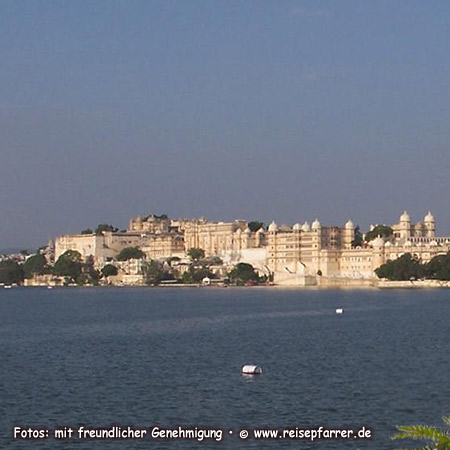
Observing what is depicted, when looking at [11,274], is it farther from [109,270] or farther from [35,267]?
[109,270]

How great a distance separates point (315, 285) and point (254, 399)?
3397 inches

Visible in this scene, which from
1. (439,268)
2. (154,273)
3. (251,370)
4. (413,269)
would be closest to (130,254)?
(154,273)

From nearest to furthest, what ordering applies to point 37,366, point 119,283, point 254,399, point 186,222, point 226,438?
point 226,438 < point 254,399 < point 37,366 < point 119,283 < point 186,222

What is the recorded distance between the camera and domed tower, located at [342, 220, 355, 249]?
11140 cm

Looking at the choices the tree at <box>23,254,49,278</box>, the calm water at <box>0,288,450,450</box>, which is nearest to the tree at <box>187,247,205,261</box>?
the tree at <box>23,254,49,278</box>

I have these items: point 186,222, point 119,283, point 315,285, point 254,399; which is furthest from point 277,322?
point 186,222

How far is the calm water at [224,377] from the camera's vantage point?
17750mm

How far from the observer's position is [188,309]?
58062 mm

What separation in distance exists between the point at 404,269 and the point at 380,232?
20898 millimetres

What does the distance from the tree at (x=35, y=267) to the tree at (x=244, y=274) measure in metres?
28.9

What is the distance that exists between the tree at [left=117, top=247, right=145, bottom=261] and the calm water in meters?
Result: 86.4

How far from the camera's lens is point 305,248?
109 m

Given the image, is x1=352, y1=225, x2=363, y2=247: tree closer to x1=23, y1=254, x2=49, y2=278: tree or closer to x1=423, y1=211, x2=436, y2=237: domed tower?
x1=423, y1=211, x2=436, y2=237: domed tower

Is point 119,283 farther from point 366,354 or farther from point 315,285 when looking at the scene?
point 366,354
